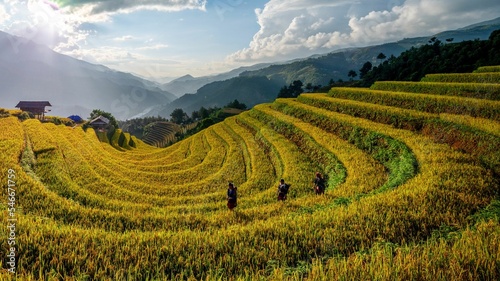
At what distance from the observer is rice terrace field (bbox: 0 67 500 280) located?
5027 mm

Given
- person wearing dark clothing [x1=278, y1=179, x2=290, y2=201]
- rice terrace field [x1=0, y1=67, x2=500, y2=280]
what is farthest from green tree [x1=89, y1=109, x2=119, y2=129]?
person wearing dark clothing [x1=278, y1=179, x2=290, y2=201]

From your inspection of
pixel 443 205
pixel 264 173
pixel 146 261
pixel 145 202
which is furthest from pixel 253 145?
pixel 146 261

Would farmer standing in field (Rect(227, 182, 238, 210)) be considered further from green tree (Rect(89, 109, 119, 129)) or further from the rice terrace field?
green tree (Rect(89, 109, 119, 129))

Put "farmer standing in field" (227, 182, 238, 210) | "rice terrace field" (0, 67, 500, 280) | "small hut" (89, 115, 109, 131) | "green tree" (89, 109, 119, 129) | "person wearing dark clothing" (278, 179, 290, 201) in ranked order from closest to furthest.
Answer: "rice terrace field" (0, 67, 500, 280), "farmer standing in field" (227, 182, 238, 210), "person wearing dark clothing" (278, 179, 290, 201), "small hut" (89, 115, 109, 131), "green tree" (89, 109, 119, 129)

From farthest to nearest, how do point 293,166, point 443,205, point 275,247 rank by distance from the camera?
point 293,166, point 443,205, point 275,247

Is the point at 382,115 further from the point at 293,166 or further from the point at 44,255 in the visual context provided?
the point at 44,255

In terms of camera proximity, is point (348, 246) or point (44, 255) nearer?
point (44, 255)

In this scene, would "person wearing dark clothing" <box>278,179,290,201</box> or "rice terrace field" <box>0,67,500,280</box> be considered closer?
"rice terrace field" <box>0,67,500,280</box>

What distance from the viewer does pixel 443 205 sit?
326 inches

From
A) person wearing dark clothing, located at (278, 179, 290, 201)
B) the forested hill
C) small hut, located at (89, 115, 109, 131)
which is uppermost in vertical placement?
the forested hill

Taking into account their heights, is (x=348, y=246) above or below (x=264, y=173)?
above

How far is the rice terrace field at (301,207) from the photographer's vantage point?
16.5 feet

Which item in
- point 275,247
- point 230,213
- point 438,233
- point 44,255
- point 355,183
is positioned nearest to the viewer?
point 44,255

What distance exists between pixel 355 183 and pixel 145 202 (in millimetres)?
11227
